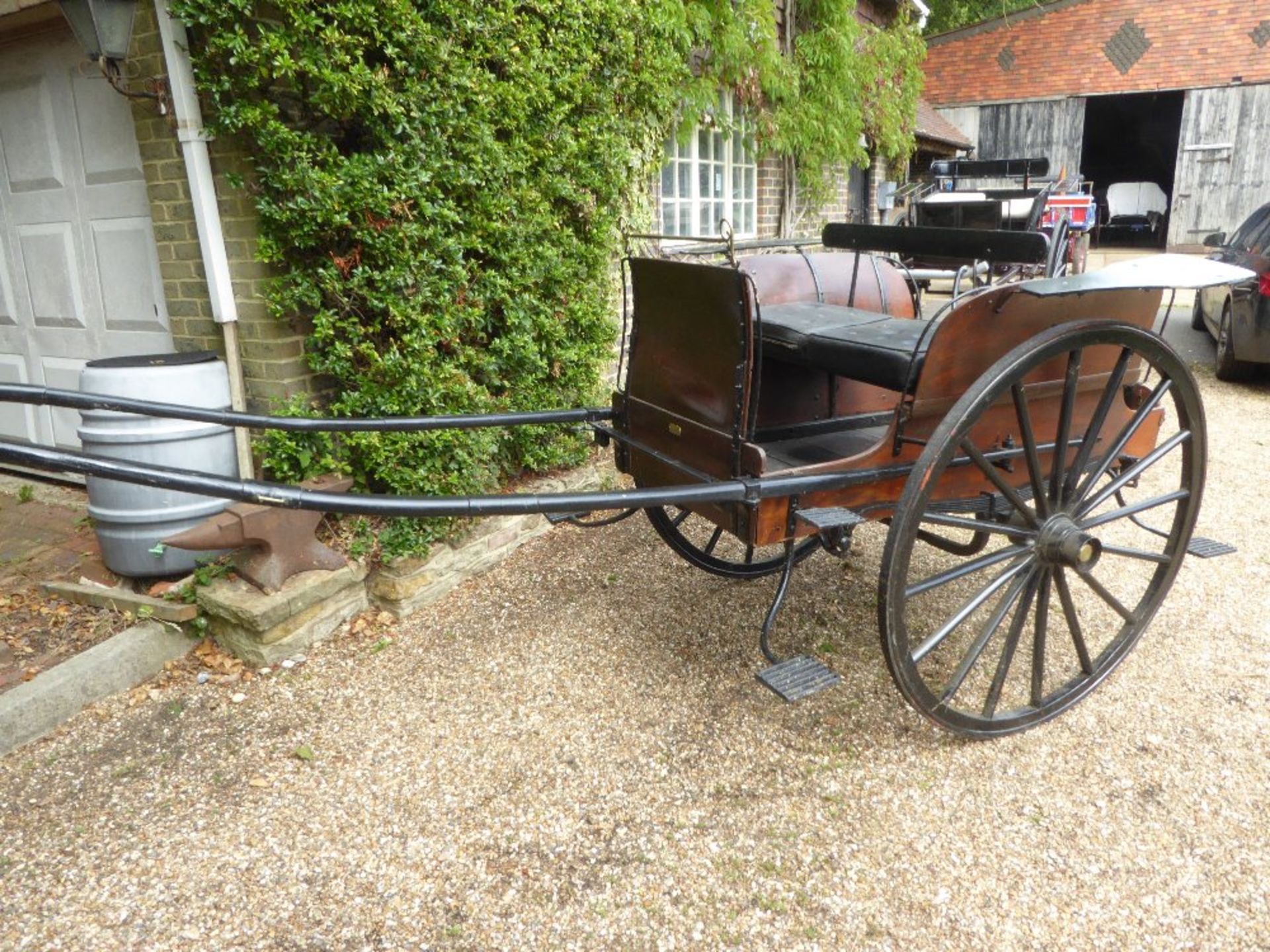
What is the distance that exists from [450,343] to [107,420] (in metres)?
1.31

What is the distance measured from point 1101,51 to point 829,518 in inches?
806

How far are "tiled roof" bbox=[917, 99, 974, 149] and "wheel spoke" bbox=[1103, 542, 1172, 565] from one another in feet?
39.6

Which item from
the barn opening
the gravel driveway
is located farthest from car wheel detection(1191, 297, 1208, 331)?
→ the barn opening

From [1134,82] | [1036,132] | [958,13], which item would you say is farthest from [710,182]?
[958,13]

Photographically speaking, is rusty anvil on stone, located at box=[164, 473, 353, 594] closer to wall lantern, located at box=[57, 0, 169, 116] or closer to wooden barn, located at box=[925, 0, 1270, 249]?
wall lantern, located at box=[57, 0, 169, 116]

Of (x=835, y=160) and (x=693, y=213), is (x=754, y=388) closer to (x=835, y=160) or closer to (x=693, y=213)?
(x=693, y=213)

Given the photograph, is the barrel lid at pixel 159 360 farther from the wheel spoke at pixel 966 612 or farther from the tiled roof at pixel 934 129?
the tiled roof at pixel 934 129

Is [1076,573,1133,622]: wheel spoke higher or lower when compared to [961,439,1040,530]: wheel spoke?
lower

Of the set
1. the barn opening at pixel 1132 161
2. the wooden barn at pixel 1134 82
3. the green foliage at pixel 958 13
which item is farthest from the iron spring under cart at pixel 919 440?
the green foliage at pixel 958 13

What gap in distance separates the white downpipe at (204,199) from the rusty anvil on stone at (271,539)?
49 cm

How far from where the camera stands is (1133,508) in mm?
2703

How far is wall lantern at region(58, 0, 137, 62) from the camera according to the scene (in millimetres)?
3164

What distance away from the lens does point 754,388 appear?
2.44m

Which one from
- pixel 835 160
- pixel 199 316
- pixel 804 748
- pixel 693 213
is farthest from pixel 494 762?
pixel 835 160
